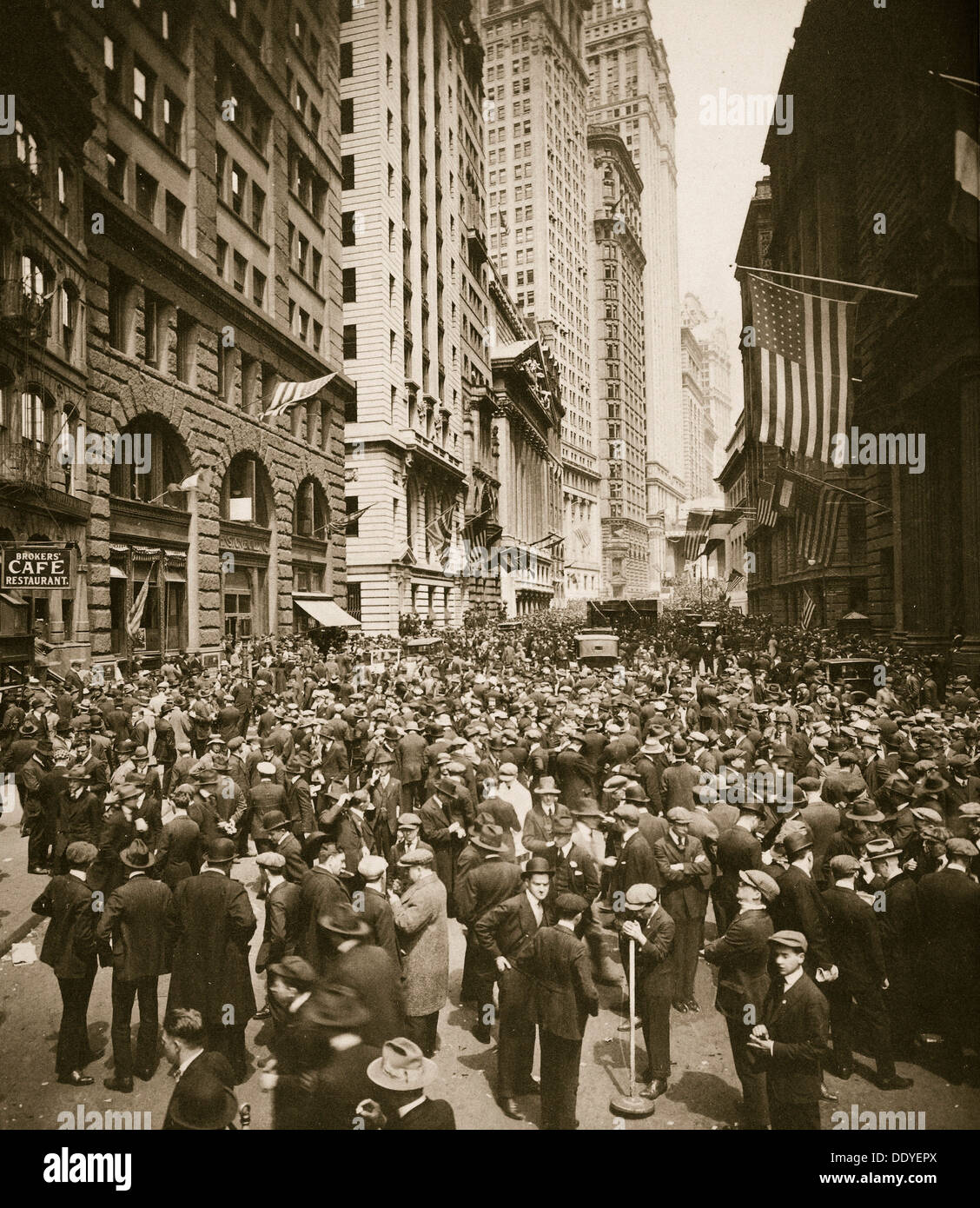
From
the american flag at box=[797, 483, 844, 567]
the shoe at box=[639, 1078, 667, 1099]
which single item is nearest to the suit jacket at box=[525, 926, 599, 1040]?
the shoe at box=[639, 1078, 667, 1099]

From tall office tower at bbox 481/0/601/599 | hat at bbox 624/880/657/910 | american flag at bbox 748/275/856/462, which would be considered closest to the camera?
hat at bbox 624/880/657/910

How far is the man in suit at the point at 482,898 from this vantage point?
6676mm

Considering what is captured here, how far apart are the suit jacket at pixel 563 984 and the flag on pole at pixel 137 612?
18.5m

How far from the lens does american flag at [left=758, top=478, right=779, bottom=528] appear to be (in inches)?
1382

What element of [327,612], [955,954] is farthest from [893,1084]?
[327,612]

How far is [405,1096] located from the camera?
4297mm

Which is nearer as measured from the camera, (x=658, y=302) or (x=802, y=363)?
(x=802, y=363)

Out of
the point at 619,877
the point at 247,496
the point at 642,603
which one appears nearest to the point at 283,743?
the point at 619,877

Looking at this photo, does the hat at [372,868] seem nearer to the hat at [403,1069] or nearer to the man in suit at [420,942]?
the man in suit at [420,942]

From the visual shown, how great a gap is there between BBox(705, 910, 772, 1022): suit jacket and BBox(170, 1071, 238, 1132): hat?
334cm

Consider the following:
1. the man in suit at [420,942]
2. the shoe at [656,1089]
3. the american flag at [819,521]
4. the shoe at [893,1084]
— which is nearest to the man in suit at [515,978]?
the man in suit at [420,942]

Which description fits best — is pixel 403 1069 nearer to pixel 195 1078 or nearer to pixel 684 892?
pixel 195 1078

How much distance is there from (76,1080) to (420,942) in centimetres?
283

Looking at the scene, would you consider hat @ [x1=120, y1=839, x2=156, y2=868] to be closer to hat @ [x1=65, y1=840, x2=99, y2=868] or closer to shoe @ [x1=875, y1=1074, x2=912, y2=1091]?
hat @ [x1=65, y1=840, x2=99, y2=868]
